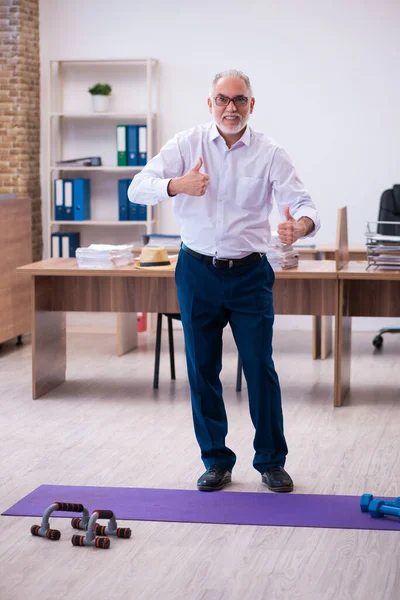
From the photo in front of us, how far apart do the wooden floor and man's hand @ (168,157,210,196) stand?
46.1 inches

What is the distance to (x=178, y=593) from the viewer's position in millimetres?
2801

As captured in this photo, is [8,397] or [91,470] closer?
[91,470]

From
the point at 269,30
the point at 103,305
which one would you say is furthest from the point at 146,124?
the point at 103,305

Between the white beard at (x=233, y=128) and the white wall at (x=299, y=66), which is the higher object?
the white wall at (x=299, y=66)

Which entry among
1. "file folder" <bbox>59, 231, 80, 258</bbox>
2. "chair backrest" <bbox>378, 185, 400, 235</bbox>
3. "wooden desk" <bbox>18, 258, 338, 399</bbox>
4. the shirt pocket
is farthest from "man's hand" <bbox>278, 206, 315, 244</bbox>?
"file folder" <bbox>59, 231, 80, 258</bbox>

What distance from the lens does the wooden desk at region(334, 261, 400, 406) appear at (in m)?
5.19

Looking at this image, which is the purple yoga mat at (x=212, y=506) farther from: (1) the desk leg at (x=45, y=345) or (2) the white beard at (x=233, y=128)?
(1) the desk leg at (x=45, y=345)

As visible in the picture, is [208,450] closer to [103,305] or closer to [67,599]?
[67,599]

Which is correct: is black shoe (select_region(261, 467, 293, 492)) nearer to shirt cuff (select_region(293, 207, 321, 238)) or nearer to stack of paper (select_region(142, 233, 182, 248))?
shirt cuff (select_region(293, 207, 321, 238))

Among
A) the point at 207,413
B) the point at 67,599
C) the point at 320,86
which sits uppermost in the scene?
the point at 320,86

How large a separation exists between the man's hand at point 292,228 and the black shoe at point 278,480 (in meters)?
0.93

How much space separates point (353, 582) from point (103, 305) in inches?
115

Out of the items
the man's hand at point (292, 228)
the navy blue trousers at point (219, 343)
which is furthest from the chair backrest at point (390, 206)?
the man's hand at point (292, 228)

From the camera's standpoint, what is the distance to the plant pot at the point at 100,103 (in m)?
7.68
